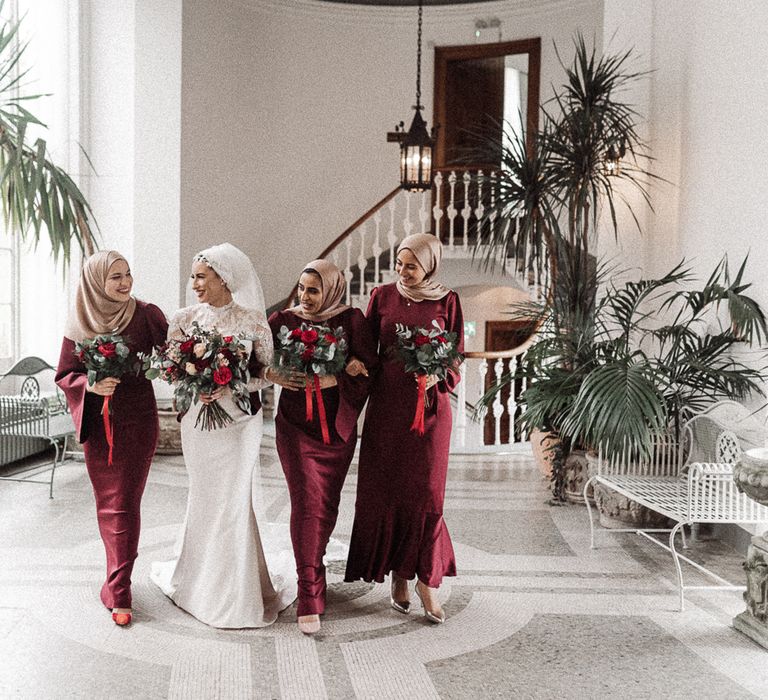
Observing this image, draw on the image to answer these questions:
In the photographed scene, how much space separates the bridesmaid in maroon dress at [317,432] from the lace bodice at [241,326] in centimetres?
6

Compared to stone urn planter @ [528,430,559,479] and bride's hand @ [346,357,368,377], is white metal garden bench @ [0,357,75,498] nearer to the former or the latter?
bride's hand @ [346,357,368,377]

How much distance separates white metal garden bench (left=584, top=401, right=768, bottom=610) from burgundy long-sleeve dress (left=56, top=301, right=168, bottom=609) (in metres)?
2.29

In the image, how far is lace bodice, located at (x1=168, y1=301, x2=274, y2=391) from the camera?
139 inches

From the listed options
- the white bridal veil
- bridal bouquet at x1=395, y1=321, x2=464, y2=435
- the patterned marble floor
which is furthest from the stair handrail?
bridal bouquet at x1=395, y1=321, x2=464, y2=435

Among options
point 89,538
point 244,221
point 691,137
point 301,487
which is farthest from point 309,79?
point 301,487

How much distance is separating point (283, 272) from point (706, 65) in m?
5.63

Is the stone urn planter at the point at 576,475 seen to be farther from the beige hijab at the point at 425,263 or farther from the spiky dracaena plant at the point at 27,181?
the spiky dracaena plant at the point at 27,181

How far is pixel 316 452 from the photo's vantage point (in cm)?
358

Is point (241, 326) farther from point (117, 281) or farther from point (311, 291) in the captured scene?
point (117, 281)

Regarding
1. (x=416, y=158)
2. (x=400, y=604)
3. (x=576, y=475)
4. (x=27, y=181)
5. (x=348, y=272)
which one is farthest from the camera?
(x=348, y=272)

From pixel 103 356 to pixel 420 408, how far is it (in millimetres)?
1293

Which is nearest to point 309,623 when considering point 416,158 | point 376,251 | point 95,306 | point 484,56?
point 95,306

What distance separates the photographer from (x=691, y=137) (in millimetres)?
5621

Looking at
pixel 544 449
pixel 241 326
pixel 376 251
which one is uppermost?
pixel 376 251
